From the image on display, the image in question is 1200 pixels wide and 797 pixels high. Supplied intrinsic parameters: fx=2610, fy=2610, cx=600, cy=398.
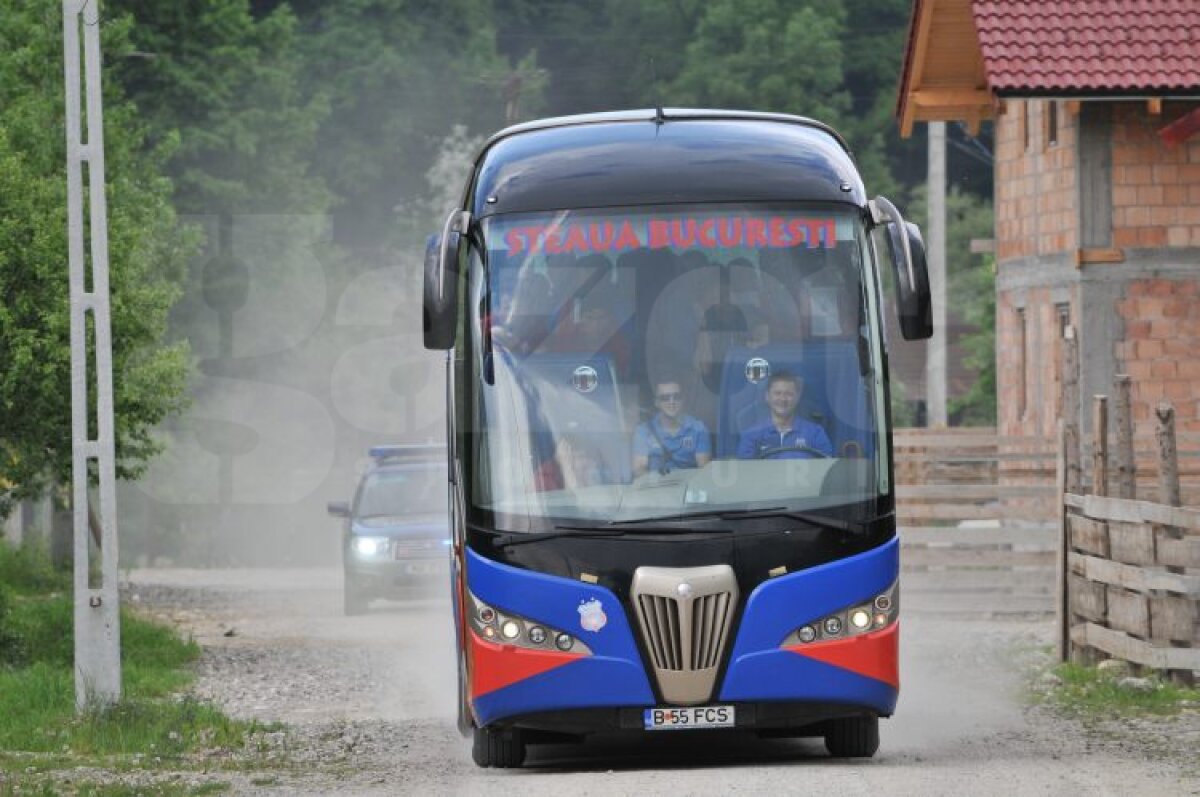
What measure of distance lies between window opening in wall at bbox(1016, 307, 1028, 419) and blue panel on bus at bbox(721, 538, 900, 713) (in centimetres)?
2076

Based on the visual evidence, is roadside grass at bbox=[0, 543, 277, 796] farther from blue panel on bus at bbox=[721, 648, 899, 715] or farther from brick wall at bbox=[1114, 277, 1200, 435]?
brick wall at bbox=[1114, 277, 1200, 435]

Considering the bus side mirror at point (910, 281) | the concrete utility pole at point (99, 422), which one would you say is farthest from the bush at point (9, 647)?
the bus side mirror at point (910, 281)

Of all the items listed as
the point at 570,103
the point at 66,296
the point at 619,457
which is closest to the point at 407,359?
the point at 570,103

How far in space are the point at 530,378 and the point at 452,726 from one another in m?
4.54

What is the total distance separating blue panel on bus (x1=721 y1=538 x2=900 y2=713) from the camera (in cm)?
1272

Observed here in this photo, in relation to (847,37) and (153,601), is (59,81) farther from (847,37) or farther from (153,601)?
(847,37)

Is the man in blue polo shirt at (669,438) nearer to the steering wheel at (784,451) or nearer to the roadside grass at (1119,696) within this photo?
the steering wheel at (784,451)

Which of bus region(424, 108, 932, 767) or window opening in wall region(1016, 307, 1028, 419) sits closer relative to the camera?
bus region(424, 108, 932, 767)

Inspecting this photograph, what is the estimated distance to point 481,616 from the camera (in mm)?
12961

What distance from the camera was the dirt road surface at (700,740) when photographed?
12.5m

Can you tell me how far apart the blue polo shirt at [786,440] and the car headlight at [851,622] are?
0.77m

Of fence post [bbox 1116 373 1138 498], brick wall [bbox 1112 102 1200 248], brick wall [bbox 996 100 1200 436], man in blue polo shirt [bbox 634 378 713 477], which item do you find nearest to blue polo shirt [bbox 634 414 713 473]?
man in blue polo shirt [bbox 634 378 713 477]

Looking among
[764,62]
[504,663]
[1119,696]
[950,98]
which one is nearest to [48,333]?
[1119,696]

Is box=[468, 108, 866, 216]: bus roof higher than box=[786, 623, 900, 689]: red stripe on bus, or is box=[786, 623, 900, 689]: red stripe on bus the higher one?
box=[468, 108, 866, 216]: bus roof
